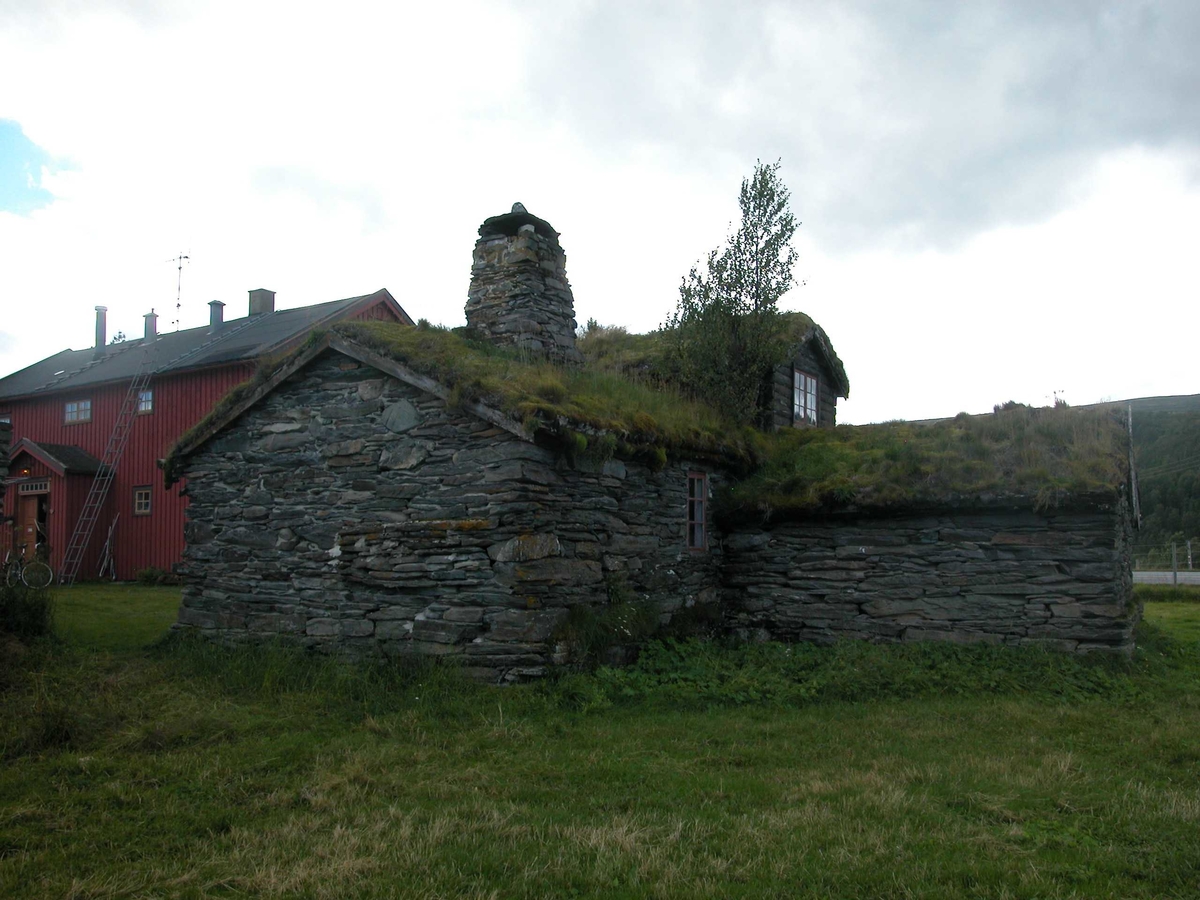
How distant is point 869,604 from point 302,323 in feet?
56.2

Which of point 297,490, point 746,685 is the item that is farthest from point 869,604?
point 297,490

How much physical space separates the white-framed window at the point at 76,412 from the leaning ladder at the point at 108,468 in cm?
149

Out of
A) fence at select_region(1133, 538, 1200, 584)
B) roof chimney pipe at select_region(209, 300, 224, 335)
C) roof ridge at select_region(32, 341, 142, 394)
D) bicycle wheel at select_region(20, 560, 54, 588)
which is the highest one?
roof chimney pipe at select_region(209, 300, 224, 335)

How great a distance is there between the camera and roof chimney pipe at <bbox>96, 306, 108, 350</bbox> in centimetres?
2878

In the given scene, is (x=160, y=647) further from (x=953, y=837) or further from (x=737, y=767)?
(x=953, y=837)

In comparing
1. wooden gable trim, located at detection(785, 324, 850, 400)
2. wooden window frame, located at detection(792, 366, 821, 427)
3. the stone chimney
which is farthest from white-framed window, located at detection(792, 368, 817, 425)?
the stone chimney

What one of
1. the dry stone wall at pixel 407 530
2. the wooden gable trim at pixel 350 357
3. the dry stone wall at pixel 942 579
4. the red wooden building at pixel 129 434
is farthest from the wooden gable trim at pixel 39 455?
the dry stone wall at pixel 942 579

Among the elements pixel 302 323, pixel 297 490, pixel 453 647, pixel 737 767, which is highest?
pixel 302 323

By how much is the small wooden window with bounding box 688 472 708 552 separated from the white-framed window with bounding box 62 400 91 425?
19299 millimetres

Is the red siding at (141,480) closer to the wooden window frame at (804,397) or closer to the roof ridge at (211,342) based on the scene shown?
the roof ridge at (211,342)

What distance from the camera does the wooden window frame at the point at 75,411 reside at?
24.5m

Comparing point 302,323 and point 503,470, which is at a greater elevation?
point 302,323

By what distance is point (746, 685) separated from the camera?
9.65 meters

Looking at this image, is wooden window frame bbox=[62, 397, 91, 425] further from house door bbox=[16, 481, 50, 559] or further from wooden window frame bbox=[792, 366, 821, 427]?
wooden window frame bbox=[792, 366, 821, 427]
